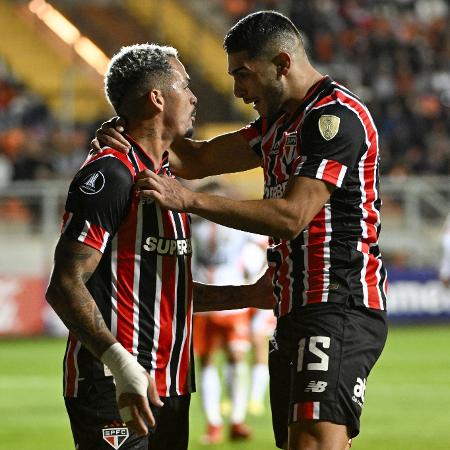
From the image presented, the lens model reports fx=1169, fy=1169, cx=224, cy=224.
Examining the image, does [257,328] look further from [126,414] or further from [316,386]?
[126,414]

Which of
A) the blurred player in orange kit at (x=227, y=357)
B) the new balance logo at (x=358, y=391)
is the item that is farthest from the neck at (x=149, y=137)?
the blurred player in orange kit at (x=227, y=357)

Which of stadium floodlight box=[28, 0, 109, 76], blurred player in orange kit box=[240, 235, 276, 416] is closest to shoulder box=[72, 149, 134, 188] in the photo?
blurred player in orange kit box=[240, 235, 276, 416]

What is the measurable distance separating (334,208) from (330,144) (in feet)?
1.04

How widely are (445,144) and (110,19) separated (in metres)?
8.91

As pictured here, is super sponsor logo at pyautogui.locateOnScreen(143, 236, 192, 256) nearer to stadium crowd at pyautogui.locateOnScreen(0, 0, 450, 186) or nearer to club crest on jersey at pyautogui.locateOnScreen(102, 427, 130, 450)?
club crest on jersey at pyautogui.locateOnScreen(102, 427, 130, 450)

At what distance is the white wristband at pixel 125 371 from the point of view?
14.5 ft

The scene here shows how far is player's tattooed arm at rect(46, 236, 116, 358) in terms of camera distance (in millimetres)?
4594

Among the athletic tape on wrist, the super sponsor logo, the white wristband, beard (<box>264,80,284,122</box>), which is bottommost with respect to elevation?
the athletic tape on wrist

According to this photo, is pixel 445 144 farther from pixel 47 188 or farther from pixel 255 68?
pixel 255 68

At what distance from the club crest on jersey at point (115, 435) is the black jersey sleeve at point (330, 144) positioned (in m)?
1.31

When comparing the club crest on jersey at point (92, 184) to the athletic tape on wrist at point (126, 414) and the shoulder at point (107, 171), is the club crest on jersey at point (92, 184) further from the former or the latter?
the athletic tape on wrist at point (126, 414)

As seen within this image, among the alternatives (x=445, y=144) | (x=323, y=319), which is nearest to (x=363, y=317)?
(x=323, y=319)

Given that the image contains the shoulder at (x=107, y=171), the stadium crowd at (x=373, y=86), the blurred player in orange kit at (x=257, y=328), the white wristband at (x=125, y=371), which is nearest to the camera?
the white wristband at (x=125, y=371)

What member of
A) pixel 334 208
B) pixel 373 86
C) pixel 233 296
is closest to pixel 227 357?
pixel 233 296
